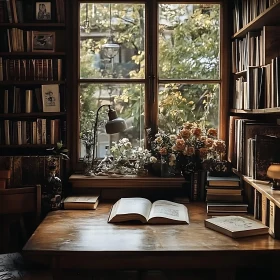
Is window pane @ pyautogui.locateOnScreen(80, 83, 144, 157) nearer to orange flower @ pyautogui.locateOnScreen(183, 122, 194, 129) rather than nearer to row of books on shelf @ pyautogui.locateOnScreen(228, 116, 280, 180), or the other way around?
orange flower @ pyautogui.locateOnScreen(183, 122, 194, 129)

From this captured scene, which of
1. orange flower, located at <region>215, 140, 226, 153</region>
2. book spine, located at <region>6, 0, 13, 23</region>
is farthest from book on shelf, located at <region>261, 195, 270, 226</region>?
book spine, located at <region>6, 0, 13, 23</region>

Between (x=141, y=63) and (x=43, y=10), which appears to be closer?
(x=43, y=10)

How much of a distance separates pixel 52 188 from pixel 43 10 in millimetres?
1242

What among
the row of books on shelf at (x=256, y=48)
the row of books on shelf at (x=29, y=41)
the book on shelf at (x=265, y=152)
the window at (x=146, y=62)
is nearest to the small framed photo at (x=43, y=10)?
the row of books on shelf at (x=29, y=41)

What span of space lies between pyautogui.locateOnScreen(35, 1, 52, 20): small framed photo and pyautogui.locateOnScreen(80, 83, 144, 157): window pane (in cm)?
53

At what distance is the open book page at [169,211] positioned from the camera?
2.77 m

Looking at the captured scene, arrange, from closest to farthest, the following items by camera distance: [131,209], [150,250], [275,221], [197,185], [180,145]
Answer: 1. [150,250]
2. [275,221]
3. [131,209]
4. [180,145]
5. [197,185]

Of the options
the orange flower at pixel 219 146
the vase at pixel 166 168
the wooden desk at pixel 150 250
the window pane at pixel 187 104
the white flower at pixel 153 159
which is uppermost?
the window pane at pixel 187 104

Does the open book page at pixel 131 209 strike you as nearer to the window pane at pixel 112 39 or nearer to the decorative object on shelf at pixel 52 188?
the decorative object on shelf at pixel 52 188

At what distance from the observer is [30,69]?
11.1ft

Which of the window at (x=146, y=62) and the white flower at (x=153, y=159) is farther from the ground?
the window at (x=146, y=62)

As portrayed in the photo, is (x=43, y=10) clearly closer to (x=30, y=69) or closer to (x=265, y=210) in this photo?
(x=30, y=69)

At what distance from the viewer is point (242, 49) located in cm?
323

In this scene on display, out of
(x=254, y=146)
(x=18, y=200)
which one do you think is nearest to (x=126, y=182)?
(x=18, y=200)
